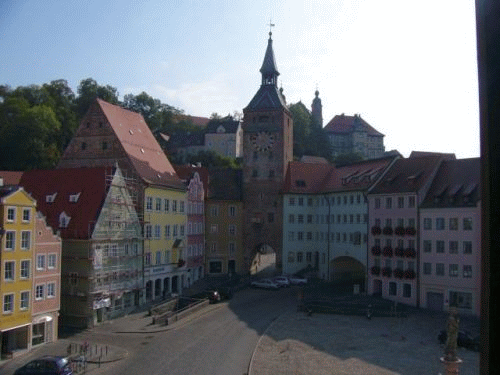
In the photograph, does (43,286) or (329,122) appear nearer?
(43,286)

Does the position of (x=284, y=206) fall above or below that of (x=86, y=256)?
above

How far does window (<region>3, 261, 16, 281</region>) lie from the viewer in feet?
113

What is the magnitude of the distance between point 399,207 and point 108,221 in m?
24.6

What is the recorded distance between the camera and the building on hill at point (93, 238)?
41781 millimetres

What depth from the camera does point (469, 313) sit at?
44.1 meters

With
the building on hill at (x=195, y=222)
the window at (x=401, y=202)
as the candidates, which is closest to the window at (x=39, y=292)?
the building on hill at (x=195, y=222)

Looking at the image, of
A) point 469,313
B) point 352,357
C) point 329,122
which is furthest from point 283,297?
point 329,122

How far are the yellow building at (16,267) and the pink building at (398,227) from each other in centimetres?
2979

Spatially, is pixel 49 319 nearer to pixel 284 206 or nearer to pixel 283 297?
pixel 283 297

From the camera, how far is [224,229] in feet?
218

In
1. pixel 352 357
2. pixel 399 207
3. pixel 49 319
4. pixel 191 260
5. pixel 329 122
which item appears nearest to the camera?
pixel 352 357

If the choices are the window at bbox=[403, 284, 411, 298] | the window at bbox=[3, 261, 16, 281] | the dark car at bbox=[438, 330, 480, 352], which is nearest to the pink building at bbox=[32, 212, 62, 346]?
the window at bbox=[3, 261, 16, 281]

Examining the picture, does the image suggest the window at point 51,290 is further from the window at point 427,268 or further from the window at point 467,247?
the window at point 467,247

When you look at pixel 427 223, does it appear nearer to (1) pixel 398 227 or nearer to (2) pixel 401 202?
(1) pixel 398 227
